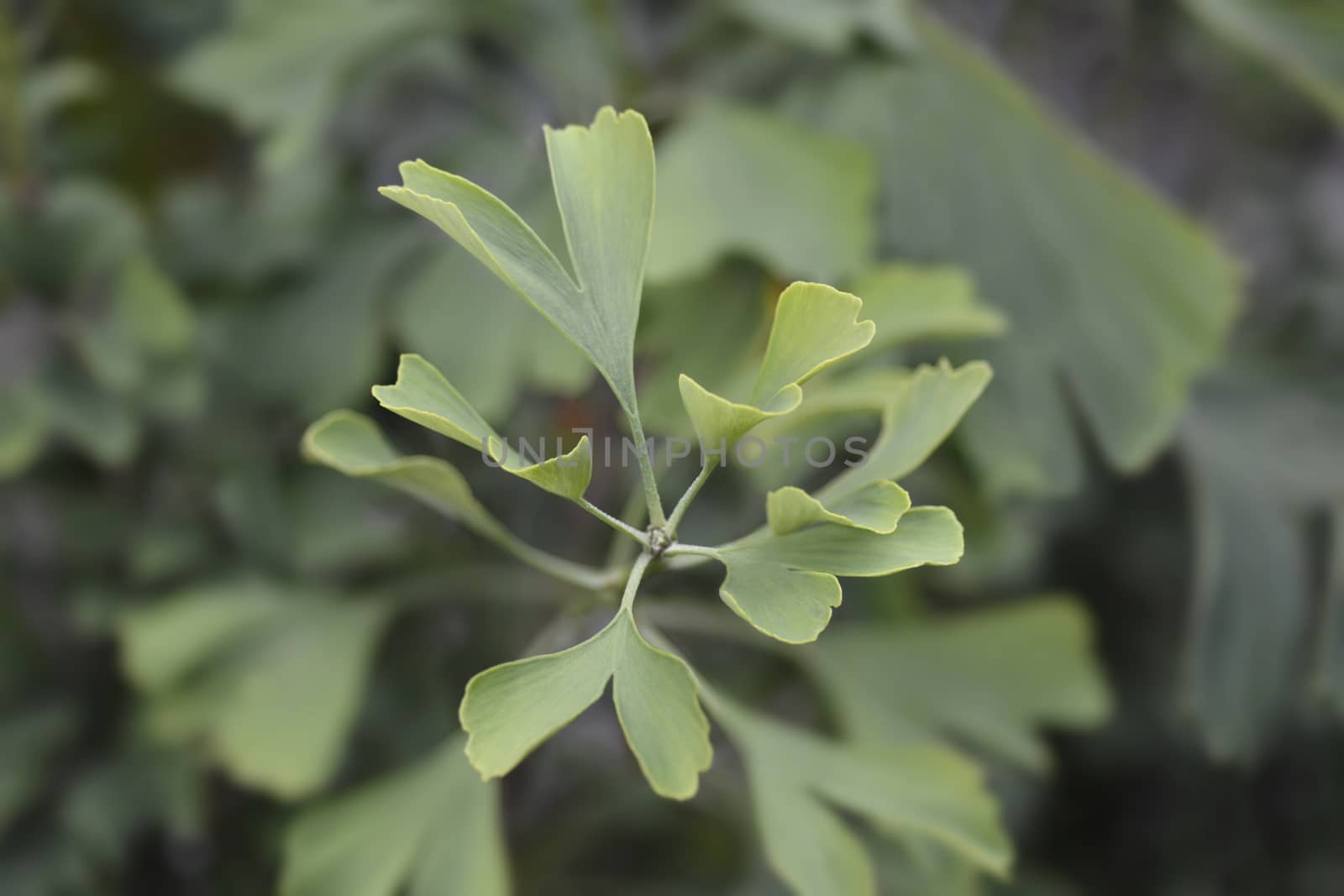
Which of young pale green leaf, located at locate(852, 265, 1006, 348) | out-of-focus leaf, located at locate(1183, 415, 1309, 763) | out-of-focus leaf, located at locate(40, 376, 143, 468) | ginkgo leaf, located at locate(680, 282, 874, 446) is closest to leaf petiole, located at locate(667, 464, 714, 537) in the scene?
ginkgo leaf, located at locate(680, 282, 874, 446)

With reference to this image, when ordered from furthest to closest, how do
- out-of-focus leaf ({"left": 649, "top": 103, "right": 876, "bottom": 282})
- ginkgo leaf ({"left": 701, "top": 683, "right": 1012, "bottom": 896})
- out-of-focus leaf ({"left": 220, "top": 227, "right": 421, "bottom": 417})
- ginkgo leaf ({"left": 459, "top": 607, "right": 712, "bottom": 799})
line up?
out-of-focus leaf ({"left": 220, "top": 227, "right": 421, "bottom": 417}) → out-of-focus leaf ({"left": 649, "top": 103, "right": 876, "bottom": 282}) → ginkgo leaf ({"left": 701, "top": 683, "right": 1012, "bottom": 896}) → ginkgo leaf ({"left": 459, "top": 607, "right": 712, "bottom": 799})

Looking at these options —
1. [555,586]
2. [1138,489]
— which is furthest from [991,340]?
[1138,489]

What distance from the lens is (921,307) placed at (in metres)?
0.45

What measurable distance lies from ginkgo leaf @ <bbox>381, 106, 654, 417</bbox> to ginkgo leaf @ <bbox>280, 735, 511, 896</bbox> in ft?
0.78

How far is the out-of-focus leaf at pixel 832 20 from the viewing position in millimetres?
550

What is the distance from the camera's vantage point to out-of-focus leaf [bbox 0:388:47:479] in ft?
1.80

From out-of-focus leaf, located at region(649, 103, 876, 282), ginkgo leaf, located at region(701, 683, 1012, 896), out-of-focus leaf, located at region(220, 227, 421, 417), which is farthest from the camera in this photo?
out-of-focus leaf, located at region(220, 227, 421, 417)

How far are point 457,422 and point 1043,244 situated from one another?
0.46 metres

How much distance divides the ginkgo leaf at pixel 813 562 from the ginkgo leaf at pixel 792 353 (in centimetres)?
4

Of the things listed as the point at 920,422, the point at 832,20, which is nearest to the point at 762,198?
the point at 832,20

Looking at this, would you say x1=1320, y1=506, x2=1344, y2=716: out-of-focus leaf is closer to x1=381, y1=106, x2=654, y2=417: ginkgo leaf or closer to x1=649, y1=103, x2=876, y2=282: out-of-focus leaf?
x1=649, y1=103, x2=876, y2=282: out-of-focus leaf

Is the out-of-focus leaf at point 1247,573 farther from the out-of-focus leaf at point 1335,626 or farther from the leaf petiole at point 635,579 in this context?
the leaf petiole at point 635,579

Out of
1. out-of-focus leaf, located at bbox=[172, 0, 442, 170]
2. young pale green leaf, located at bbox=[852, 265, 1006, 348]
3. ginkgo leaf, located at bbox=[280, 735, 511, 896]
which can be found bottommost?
ginkgo leaf, located at bbox=[280, 735, 511, 896]

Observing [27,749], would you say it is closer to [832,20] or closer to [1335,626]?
[832,20]
